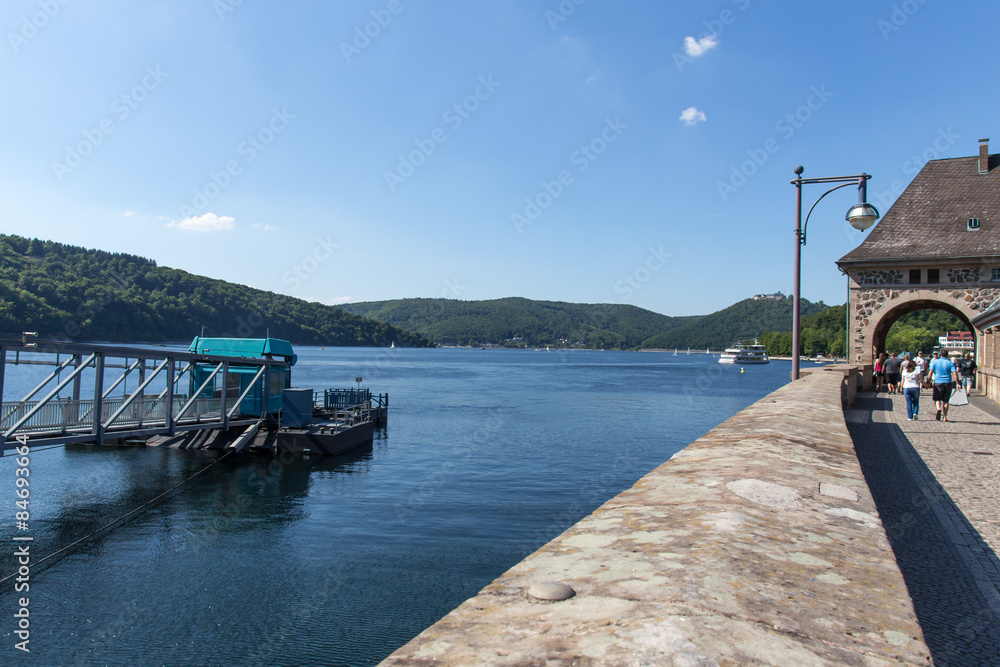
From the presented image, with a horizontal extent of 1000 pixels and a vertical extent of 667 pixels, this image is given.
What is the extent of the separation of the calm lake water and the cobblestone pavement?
735cm

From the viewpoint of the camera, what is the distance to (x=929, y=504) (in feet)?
23.0

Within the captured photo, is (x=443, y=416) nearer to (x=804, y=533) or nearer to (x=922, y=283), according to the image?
(x=922, y=283)

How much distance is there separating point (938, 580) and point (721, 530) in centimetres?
279

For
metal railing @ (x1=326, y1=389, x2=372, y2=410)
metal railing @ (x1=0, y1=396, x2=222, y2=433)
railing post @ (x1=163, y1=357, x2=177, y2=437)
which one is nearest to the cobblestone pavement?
metal railing @ (x1=0, y1=396, x2=222, y2=433)

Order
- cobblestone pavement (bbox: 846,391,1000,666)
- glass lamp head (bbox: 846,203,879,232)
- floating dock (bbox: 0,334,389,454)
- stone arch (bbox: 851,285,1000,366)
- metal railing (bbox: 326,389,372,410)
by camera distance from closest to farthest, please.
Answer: cobblestone pavement (bbox: 846,391,1000,666) → glass lamp head (bbox: 846,203,879,232) → floating dock (bbox: 0,334,389,454) → stone arch (bbox: 851,285,1000,366) → metal railing (bbox: 326,389,372,410)

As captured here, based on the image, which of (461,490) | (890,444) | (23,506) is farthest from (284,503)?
(890,444)

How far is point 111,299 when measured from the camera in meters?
109

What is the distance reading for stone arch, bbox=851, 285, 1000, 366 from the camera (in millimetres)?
22172

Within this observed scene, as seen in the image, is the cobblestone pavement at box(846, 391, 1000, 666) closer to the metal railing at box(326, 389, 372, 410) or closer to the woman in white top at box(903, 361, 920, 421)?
the woman in white top at box(903, 361, 920, 421)

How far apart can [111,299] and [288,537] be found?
11128 cm

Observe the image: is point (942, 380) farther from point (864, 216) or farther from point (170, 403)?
point (170, 403)

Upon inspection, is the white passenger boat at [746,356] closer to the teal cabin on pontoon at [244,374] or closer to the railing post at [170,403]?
the teal cabin on pontoon at [244,374]

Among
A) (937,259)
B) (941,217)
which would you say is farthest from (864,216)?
(941,217)

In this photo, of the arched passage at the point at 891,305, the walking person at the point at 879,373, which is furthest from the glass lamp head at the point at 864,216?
the walking person at the point at 879,373
